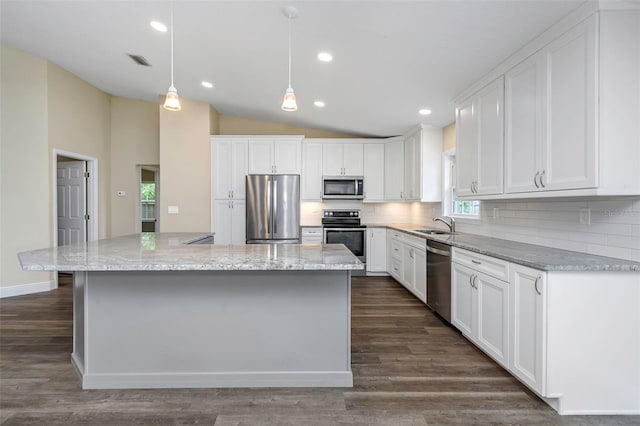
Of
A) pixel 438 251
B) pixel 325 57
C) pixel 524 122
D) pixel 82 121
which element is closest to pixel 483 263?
pixel 438 251

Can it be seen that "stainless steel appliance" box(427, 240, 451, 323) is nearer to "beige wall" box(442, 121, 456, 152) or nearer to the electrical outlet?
the electrical outlet

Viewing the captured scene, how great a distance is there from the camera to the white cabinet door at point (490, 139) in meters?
2.75

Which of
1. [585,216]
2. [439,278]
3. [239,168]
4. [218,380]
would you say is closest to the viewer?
[218,380]

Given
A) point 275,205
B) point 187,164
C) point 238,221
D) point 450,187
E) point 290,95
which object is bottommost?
point 238,221

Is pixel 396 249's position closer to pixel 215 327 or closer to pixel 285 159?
pixel 285 159

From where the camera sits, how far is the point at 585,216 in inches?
91.0

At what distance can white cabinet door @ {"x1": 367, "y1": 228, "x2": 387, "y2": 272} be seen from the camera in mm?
5496

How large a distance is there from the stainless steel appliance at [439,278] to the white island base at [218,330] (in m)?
1.46

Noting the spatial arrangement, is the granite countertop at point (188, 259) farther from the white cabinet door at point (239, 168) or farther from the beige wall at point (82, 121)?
the beige wall at point (82, 121)

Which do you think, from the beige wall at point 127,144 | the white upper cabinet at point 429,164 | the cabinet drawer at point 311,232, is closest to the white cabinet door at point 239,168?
the cabinet drawer at point 311,232

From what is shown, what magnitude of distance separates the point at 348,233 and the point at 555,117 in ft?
11.7

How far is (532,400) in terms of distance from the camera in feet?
6.76

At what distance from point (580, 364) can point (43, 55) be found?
21.2ft

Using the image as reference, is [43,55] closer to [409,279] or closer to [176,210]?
[176,210]
